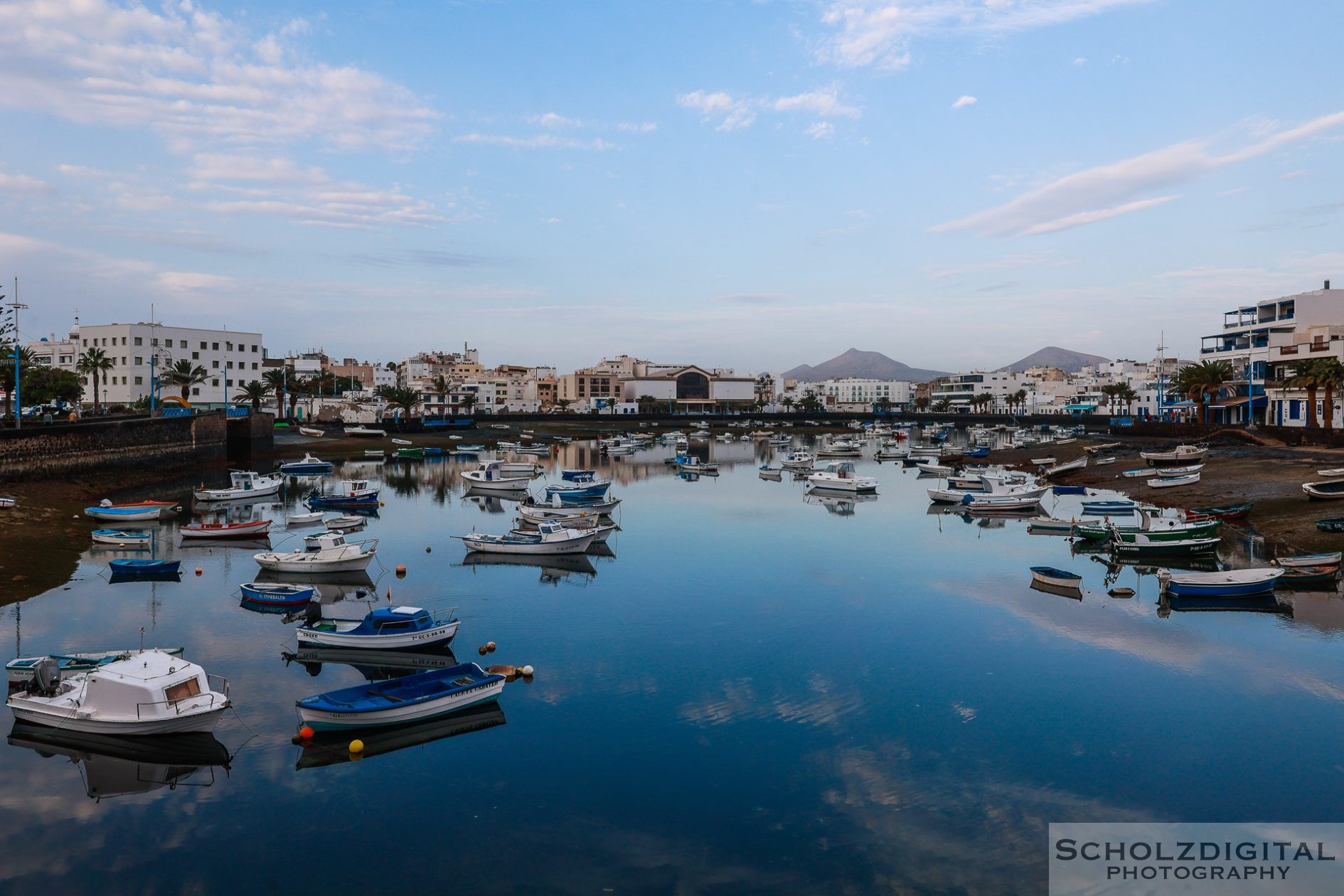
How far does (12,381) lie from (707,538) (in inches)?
3336

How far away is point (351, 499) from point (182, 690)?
41.5m

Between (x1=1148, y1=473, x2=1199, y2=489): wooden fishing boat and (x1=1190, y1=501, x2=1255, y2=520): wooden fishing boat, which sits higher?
(x1=1148, y1=473, x2=1199, y2=489): wooden fishing boat

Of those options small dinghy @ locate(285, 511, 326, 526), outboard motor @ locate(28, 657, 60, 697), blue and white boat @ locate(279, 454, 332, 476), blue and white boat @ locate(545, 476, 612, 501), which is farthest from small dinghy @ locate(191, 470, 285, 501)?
outboard motor @ locate(28, 657, 60, 697)

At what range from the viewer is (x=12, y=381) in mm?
91312

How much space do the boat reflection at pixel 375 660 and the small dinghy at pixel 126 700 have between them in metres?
5.12

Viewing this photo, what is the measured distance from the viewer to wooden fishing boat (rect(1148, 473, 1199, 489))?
211 ft

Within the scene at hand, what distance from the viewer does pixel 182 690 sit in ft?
68.5

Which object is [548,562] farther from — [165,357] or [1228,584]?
[165,357]

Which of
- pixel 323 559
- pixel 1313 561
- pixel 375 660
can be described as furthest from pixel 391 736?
pixel 1313 561

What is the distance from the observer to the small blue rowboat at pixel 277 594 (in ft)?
108

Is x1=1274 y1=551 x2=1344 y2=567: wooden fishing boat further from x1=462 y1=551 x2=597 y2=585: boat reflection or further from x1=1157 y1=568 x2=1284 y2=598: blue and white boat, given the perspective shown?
x1=462 y1=551 x2=597 y2=585: boat reflection

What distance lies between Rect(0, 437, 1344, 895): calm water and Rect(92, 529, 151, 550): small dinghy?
8.44 meters

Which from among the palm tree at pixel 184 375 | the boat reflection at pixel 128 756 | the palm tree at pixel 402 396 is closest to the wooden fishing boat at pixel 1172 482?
the boat reflection at pixel 128 756

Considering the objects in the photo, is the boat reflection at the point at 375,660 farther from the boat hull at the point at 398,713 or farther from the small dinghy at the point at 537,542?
the small dinghy at the point at 537,542
